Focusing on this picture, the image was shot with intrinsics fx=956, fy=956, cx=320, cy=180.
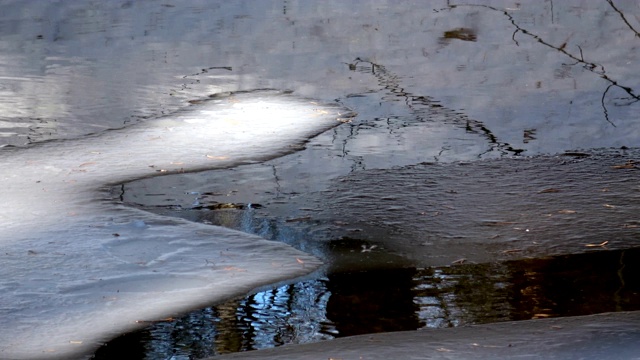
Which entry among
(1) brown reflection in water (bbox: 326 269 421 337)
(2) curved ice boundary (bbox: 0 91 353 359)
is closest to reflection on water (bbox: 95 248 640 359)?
(1) brown reflection in water (bbox: 326 269 421 337)

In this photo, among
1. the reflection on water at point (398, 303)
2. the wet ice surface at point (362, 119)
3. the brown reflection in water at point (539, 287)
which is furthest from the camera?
the wet ice surface at point (362, 119)

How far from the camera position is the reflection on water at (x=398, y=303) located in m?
3.77

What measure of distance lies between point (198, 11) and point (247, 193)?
348 inches

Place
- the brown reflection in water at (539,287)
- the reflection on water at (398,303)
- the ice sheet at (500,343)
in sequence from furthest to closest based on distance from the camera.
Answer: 1. the brown reflection in water at (539,287)
2. the reflection on water at (398,303)
3. the ice sheet at (500,343)

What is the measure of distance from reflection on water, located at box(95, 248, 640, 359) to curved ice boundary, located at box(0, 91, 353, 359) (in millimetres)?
161

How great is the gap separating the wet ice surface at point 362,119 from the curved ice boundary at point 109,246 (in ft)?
0.08

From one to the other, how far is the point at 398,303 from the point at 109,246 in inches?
61.6

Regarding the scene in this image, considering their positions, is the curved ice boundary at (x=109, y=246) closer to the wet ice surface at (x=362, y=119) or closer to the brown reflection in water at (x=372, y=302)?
the wet ice surface at (x=362, y=119)

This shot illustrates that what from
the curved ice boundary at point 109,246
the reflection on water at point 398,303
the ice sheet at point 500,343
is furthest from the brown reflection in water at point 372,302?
the curved ice boundary at point 109,246

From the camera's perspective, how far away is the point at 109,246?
4.77 metres

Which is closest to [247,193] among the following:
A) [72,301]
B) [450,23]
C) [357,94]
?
[72,301]

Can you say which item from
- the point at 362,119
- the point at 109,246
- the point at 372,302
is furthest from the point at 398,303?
the point at 362,119

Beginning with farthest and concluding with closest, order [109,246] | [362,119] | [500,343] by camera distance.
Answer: [362,119]
[109,246]
[500,343]

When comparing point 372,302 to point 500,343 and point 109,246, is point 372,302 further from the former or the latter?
point 109,246
